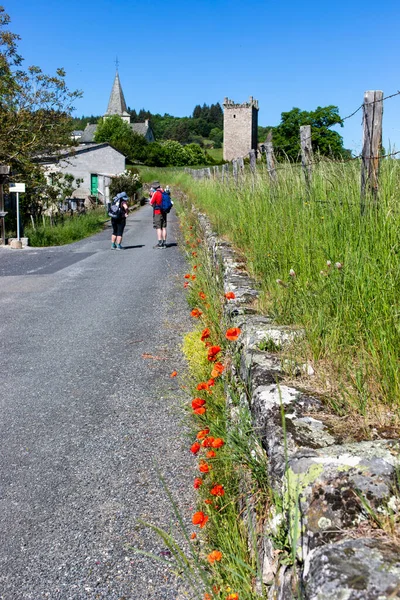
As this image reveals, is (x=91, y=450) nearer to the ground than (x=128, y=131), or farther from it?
nearer to the ground

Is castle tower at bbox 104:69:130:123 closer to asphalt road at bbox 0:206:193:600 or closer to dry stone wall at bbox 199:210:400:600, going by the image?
asphalt road at bbox 0:206:193:600

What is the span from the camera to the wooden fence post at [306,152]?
6.39m

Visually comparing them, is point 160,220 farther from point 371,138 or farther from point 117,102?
point 117,102

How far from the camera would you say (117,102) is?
398 feet

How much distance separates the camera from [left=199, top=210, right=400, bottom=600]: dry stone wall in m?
1.43

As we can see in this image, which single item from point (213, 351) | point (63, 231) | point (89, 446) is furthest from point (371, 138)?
point (63, 231)

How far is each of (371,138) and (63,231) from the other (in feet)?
55.2

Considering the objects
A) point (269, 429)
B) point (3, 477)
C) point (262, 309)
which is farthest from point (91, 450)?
point (269, 429)

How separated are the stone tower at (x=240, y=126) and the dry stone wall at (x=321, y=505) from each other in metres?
95.5

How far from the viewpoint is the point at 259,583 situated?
2.18 meters

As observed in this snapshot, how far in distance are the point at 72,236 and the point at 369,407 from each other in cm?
1873

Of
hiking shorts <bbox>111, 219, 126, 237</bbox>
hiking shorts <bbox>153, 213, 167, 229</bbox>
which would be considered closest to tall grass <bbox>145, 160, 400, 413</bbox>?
hiking shorts <bbox>111, 219, 126, 237</bbox>

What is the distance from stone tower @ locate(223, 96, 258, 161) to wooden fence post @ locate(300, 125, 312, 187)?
297ft

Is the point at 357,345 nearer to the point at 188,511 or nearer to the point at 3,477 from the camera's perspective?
the point at 188,511
